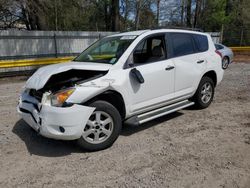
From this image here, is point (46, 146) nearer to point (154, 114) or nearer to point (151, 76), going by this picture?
point (154, 114)

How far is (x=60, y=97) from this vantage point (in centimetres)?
367

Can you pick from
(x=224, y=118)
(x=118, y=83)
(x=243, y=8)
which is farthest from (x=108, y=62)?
(x=243, y=8)

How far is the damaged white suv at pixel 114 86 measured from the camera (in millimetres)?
3715

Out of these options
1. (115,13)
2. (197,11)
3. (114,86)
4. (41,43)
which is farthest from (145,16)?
(114,86)

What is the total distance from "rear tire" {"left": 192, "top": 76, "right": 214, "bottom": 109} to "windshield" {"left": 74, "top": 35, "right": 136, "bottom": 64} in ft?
7.02

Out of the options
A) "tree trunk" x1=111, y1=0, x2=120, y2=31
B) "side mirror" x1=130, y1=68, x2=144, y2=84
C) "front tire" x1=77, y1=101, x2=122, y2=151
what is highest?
"tree trunk" x1=111, y1=0, x2=120, y2=31

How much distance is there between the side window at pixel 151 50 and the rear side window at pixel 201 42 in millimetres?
1111

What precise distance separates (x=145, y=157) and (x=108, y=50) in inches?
87.0

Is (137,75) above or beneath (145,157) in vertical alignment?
above

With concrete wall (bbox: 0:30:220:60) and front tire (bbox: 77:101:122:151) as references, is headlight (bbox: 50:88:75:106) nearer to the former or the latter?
front tire (bbox: 77:101:122:151)

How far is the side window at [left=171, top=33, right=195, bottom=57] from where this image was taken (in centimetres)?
520

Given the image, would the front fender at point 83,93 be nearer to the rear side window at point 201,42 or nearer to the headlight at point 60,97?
the headlight at point 60,97

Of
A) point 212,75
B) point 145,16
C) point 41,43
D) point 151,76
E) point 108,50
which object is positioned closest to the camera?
point 151,76

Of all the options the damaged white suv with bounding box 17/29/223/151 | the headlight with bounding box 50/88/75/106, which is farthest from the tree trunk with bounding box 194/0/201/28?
the headlight with bounding box 50/88/75/106
